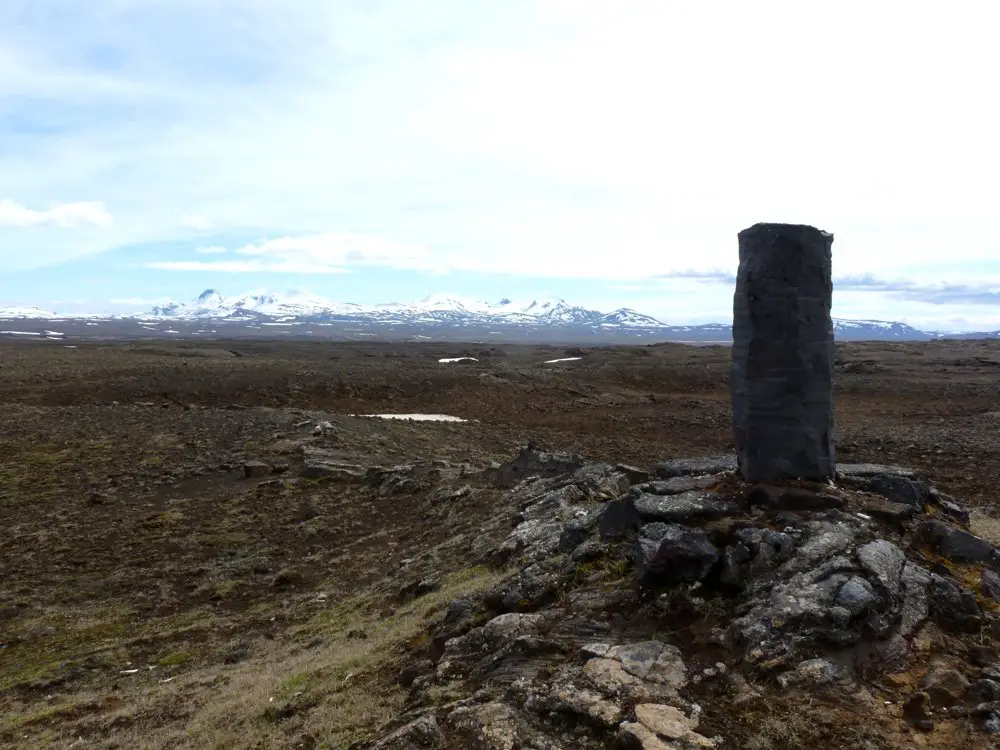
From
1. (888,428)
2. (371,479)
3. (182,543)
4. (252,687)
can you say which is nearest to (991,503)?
(888,428)

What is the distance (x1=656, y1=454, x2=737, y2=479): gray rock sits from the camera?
13.5m

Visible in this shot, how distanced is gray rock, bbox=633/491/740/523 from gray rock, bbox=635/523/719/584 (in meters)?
0.87

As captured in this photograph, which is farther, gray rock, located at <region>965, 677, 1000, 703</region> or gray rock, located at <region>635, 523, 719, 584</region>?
gray rock, located at <region>635, 523, 719, 584</region>

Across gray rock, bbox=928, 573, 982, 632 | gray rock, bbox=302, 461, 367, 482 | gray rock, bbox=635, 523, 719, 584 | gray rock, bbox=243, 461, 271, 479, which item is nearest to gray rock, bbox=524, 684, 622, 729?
gray rock, bbox=635, 523, 719, 584

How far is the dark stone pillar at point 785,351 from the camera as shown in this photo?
11.4 m

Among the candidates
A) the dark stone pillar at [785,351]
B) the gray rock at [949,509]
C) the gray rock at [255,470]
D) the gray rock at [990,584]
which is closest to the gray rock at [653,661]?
the dark stone pillar at [785,351]

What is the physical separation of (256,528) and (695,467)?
1340 cm

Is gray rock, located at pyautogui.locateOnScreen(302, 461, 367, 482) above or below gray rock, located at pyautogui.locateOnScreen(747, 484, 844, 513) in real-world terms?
below

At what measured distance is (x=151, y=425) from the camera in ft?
99.8

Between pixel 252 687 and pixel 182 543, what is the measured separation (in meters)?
10.0

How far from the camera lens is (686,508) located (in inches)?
432

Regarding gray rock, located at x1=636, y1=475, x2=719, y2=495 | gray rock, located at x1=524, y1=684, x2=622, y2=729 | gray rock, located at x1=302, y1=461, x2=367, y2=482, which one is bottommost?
gray rock, located at x1=302, y1=461, x2=367, y2=482

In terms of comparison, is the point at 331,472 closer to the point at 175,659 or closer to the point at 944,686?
the point at 175,659

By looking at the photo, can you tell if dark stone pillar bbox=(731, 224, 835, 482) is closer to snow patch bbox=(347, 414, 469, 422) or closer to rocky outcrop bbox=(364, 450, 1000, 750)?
rocky outcrop bbox=(364, 450, 1000, 750)
